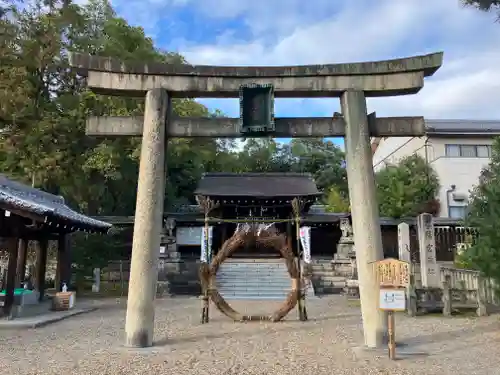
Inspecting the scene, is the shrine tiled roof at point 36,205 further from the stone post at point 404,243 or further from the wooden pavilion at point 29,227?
the stone post at point 404,243

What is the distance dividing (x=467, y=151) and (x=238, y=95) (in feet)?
78.6

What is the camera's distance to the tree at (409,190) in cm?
2648

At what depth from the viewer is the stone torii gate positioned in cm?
823

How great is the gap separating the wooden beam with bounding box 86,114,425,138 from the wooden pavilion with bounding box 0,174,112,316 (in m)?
4.30

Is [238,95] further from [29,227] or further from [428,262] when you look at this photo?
[428,262]

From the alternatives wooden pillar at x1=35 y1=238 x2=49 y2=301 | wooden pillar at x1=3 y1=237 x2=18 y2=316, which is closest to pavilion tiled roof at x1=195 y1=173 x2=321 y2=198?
wooden pillar at x1=35 y1=238 x2=49 y2=301

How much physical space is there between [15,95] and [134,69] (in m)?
15.2

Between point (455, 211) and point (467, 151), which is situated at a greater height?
point (467, 151)

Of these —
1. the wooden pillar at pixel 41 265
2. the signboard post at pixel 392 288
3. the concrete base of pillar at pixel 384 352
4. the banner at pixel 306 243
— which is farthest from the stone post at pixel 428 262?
the wooden pillar at pixel 41 265

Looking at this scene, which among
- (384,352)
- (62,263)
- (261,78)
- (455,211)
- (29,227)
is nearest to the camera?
(384,352)

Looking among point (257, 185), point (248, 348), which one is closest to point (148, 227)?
point (248, 348)

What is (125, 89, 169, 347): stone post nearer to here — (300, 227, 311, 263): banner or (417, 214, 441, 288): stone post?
(417, 214, 441, 288): stone post

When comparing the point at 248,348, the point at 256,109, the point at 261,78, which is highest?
the point at 261,78

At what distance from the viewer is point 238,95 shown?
350 inches
